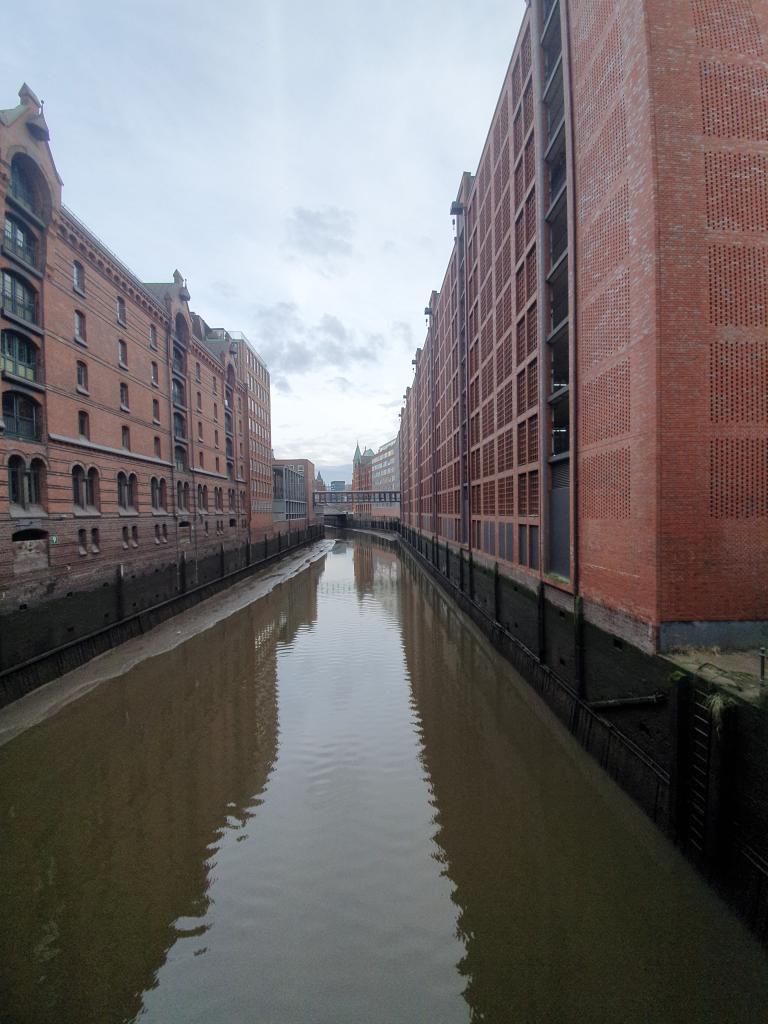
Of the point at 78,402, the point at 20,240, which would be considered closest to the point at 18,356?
the point at 78,402

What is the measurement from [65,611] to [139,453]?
10.8m

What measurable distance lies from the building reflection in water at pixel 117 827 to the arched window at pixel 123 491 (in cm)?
1014

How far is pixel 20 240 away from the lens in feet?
50.5

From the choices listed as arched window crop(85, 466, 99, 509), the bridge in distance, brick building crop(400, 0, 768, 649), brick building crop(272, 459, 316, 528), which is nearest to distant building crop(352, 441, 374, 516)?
the bridge in distance

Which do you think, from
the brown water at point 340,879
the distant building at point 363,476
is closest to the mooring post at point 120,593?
the brown water at point 340,879

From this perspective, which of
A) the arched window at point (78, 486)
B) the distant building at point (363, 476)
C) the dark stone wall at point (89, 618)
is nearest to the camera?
the dark stone wall at point (89, 618)

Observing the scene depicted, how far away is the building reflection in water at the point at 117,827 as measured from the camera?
15.8ft

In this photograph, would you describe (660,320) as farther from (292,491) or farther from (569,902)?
(292,491)

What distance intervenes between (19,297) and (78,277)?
374 centimetres

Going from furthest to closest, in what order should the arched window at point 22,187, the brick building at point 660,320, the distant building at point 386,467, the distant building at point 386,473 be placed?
the distant building at point 386,467, the distant building at point 386,473, the arched window at point 22,187, the brick building at point 660,320

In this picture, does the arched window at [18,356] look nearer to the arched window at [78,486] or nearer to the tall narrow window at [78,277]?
the arched window at [78,486]

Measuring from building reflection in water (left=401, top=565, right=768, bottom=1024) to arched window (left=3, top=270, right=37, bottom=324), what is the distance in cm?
1715

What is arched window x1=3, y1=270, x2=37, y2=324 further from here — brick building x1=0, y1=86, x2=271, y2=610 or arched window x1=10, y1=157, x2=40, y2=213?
→ arched window x1=10, y1=157, x2=40, y2=213

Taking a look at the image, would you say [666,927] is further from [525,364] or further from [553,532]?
[525,364]
